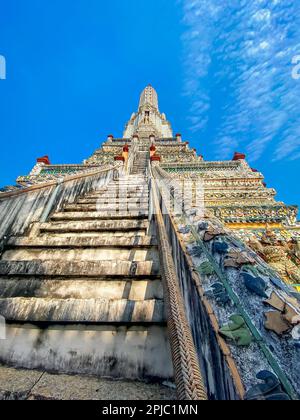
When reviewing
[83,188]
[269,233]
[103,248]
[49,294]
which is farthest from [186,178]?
[49,294]

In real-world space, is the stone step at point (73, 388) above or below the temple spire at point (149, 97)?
below

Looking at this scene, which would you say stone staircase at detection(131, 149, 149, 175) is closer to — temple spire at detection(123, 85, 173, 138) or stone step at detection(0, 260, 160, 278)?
stone step at detection(0, 260, 160, 278)

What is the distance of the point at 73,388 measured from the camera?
1.22 m

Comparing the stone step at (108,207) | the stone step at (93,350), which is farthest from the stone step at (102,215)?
the stone step at (93,350)

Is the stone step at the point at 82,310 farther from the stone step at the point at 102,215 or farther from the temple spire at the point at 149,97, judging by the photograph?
the temple spire at the point at 149,97

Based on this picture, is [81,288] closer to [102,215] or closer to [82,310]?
[82,310]

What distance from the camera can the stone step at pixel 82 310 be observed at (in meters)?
1.61

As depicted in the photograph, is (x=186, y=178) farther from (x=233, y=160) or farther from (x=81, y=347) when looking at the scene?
(x=81, y=347)

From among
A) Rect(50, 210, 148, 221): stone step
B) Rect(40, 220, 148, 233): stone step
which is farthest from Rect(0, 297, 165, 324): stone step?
Rect(50, 210, 148, 221): stone step

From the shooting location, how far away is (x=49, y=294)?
6.41ft

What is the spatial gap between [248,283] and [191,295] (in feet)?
1.16

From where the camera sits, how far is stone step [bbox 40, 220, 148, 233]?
3.14m

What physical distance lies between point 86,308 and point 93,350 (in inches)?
12.8

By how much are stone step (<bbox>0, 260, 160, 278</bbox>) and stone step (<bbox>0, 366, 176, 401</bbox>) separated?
91cm
